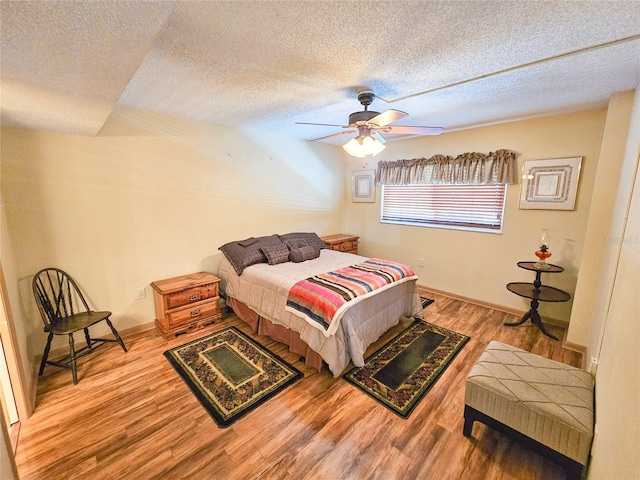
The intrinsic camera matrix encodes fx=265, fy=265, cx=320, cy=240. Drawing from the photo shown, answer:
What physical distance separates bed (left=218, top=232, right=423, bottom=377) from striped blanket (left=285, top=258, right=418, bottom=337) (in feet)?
0.07

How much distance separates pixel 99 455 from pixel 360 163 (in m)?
4.74

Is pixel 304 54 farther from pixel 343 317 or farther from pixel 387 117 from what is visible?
pixel 343 317

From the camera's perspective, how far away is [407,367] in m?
2.40

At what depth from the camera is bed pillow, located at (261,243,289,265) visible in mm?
3252

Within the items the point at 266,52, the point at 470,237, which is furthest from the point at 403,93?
the point at 470,237

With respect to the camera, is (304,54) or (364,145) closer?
(304,54)

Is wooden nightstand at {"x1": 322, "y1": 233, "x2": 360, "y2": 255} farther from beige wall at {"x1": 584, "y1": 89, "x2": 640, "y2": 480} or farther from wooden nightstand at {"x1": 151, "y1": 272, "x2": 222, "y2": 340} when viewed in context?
beige wall at {"x1": 584, "y1": 89, "x2": 640, "y2": 480}

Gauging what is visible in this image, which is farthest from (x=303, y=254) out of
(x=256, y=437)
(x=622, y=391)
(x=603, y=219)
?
(x=603, y=219)

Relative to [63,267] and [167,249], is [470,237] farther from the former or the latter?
[63,267]

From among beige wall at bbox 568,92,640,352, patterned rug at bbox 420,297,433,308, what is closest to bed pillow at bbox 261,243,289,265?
patterned rug at bbox 420,297,433,308

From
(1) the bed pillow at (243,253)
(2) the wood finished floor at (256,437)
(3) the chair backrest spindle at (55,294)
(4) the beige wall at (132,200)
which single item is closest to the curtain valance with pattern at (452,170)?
(4) the beige wall at (132,200)

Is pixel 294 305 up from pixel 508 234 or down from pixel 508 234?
down

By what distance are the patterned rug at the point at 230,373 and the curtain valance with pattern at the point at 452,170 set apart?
3.19 metres

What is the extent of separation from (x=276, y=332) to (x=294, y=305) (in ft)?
1.58
